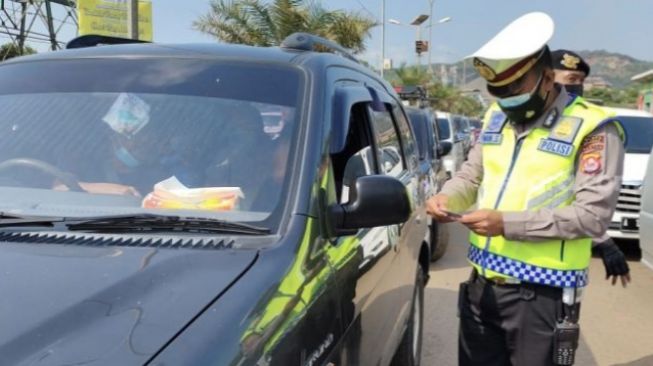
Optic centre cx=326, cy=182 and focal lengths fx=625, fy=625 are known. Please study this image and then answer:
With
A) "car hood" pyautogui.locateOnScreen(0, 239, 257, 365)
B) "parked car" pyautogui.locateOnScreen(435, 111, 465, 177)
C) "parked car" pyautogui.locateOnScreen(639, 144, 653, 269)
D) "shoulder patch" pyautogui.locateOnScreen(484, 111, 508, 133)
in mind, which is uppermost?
"shoulder patch" pyautogui.locateOnScreen(484, 111, 508, 133)

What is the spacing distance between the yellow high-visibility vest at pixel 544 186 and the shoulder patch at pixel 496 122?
0.21 ft

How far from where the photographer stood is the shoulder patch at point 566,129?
2.32 m

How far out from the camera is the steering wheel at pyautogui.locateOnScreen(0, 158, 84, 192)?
2133 millimetres

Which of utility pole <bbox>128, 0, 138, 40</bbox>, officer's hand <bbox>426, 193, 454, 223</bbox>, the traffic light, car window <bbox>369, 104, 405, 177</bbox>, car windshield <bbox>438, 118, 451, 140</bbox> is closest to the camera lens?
officer's hand <bbox>426, 193, 454, 223</bbox>

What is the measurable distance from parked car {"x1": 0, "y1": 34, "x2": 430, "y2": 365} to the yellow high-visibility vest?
0.51 meters

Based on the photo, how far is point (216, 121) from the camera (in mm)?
2215

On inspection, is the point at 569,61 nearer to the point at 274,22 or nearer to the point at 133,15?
the point at 133,15

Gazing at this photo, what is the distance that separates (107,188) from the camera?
2.10 meters

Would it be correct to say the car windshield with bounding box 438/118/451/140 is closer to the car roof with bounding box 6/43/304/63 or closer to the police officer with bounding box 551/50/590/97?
the police officer with bounding box 551/50/590/97

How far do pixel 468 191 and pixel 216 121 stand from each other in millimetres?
1202

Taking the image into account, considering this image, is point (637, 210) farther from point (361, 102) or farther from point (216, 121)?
point (216, 121)

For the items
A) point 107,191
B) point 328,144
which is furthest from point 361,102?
point 107,191

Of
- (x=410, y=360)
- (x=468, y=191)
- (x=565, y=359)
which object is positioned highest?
(x=468, y=191)

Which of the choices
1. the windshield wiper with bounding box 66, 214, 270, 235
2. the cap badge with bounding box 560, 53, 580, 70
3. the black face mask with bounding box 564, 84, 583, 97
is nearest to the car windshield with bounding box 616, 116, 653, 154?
the black face mask with bounding box 564, 84, 583, 97
